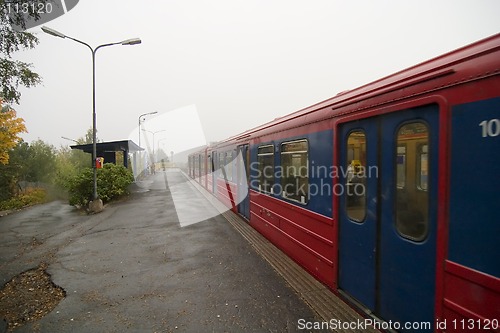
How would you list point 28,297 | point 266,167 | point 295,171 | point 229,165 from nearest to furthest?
point 28,297, point 295,171, point 266,167, point 229,165

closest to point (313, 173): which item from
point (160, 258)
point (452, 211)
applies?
point (452, 211)

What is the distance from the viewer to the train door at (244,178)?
8.56 m

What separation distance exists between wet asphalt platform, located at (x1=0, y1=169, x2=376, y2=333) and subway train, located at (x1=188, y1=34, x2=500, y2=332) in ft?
2.82

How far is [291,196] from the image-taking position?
5566 millimetres

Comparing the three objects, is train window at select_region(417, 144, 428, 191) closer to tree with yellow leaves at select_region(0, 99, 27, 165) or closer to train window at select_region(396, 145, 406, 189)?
train window at select_region(396, 145, 406, 189)

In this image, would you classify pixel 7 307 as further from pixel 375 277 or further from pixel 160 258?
pixel 375 277

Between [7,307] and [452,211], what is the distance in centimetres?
611

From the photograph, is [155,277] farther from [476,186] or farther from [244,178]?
[476,186]

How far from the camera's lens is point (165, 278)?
5.26 meters

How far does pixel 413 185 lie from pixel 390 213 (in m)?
0.42

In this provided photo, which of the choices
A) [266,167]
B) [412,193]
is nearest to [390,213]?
[412,193]

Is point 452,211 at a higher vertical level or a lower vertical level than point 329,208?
higher

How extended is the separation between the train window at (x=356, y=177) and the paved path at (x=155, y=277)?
5.12 feet

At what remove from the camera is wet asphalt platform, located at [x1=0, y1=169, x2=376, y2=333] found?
12.4 feet
